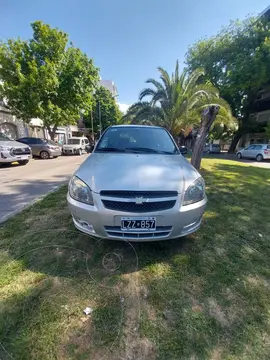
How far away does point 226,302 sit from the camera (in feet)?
6.18

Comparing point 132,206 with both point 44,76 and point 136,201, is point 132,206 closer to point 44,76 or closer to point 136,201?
point 136,201

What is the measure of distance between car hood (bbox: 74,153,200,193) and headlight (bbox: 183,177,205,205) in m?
0.06

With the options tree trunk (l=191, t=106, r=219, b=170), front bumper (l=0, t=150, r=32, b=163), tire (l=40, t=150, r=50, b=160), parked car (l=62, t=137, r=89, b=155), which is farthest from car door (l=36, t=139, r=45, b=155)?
tree trunk (l=191, t=106, r=219, b=170)

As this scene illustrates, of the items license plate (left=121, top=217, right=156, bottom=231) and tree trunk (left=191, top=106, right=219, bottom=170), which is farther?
tree trunk (left=191, top=106, right=219, bottom=170)

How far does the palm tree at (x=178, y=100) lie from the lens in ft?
38.1

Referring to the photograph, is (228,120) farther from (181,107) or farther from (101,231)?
(101,231)

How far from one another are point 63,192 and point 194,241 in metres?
3.69

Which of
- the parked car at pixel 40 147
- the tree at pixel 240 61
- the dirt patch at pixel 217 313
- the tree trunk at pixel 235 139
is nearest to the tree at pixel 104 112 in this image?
the tree at pixel 240 61

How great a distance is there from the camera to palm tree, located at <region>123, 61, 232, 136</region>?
11.6 metres

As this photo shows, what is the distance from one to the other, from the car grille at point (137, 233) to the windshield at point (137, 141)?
4.92ft

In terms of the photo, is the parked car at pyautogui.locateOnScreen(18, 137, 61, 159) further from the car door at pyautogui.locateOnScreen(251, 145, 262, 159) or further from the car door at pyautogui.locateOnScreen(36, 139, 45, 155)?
the car door at pyautogui.locateOnScreen(251, 145, 262, 159)

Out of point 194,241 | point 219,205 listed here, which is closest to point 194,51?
point 219,205

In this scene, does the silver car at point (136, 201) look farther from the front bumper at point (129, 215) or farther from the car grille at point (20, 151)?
the car grille at point (20, 151)

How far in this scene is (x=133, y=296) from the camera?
1922 millimetres
